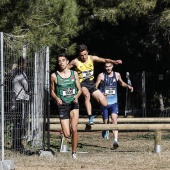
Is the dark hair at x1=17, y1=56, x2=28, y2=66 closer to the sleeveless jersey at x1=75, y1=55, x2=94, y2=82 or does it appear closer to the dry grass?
the sleeveless jersey at x1=75, y1=55, x2=94, y2=82

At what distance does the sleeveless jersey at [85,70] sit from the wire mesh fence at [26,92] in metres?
0.73

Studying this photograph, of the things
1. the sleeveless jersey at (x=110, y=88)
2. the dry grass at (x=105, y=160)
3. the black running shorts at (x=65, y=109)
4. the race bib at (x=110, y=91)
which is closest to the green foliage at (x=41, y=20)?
the sleeveless jersey at (x=110, y=88)

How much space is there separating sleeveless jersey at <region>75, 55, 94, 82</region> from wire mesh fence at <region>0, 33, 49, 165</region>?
2.39 feet

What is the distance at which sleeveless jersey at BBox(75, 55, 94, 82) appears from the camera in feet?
43.4

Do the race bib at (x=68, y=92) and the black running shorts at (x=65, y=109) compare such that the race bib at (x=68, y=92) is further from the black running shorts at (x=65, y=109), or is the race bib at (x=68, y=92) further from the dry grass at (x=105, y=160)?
the dry grass at (x=105, y=160)

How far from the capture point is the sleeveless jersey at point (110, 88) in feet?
49.9

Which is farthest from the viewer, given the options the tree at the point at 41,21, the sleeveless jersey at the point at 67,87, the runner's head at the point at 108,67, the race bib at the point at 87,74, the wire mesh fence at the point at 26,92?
the tree at the point at 41,21

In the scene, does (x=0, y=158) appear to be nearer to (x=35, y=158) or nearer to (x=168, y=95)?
(x=35, y=158)

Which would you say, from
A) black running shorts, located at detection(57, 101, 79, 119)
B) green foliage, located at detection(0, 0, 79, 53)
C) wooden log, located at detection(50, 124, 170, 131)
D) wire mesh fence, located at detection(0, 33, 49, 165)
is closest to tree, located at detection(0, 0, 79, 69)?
green foliage, located at detection(0, 0, 79, 53)

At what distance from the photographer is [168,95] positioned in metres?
30.8

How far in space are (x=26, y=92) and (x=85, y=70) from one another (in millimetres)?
1418

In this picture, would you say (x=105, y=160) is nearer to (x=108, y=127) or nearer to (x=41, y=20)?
(x=108, y=127)

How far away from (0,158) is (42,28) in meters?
6.30

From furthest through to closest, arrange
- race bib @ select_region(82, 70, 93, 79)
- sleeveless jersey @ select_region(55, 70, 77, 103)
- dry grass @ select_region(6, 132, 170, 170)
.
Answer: race bib @ select_region(82, 70, 93, 79)
sleeveless jersey @ select_region(55, 70, 77, 103)
dry grass @ select_region(6, 132, 170, 170)
